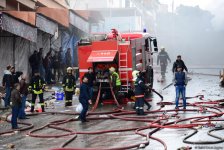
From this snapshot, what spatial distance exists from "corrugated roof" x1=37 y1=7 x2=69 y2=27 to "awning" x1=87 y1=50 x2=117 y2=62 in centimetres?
1052

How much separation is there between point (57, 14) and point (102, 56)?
11.5 m

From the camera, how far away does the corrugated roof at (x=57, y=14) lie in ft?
95.6

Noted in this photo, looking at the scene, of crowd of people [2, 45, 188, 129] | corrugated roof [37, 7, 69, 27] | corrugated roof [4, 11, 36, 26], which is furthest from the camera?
corrugated roof [37, 7, 69, 27]

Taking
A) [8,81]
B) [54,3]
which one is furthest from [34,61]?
[54,3]

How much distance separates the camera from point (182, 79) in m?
16.9

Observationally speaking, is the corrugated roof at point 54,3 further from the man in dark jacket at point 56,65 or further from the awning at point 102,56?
the awning at point 102,56

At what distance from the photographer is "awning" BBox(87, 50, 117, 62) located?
18500 mm

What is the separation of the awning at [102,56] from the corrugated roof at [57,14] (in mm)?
10520

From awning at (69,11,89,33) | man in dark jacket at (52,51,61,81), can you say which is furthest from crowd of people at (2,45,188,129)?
awning at (69,11,89,33)

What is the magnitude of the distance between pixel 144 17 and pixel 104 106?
2096 inches

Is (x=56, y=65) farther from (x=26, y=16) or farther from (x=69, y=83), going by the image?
(x=69, y=83)

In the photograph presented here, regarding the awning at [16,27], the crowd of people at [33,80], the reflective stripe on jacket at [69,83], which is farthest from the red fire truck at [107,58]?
the awning at [16,27]

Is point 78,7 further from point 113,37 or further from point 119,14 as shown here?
point 113,37

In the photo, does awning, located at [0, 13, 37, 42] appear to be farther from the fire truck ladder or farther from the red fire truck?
the fire truck ladder
